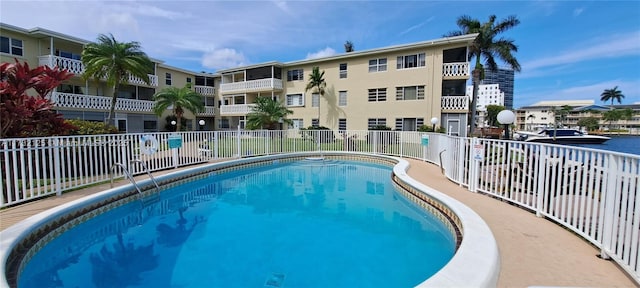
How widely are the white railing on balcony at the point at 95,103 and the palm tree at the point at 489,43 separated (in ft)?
86.6

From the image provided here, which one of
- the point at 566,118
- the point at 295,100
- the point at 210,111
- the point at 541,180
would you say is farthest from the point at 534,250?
the point at 566,118

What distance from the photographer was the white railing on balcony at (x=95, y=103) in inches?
788

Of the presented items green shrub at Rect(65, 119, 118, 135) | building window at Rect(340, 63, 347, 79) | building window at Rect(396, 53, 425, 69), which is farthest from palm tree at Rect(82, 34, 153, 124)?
building window at Rect(396, 53, 425, 69)

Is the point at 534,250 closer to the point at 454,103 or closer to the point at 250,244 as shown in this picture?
the point at 250,244

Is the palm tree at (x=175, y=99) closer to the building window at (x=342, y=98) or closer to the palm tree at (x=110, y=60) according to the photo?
the palm tree at (x=110, y=60)

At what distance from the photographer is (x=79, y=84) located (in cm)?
Answer: 2261

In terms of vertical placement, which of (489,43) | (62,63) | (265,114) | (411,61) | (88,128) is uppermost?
(489,43)

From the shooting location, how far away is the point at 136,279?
156 inches

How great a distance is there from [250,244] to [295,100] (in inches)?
885

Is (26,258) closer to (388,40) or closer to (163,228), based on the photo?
(163,228)

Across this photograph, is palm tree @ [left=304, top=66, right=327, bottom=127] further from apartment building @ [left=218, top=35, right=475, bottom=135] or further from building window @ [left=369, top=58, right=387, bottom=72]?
building window @ [left=369, top=58, right=387, bottom=72]

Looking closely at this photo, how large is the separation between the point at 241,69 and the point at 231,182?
21.0m

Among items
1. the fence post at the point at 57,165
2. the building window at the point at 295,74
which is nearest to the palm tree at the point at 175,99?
the building window at the point at 295,74

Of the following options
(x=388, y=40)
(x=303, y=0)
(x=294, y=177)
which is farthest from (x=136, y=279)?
(x=388, y=40)
